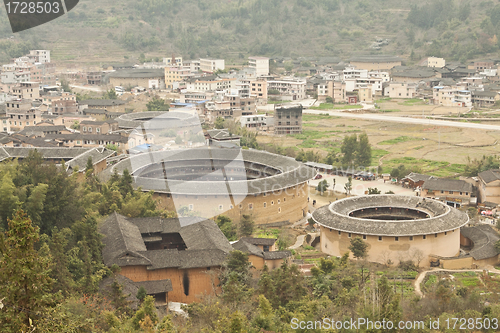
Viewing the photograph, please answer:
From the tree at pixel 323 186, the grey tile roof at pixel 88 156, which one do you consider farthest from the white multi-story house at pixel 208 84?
the tree at pixel 323 186

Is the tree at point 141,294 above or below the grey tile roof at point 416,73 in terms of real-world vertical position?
below

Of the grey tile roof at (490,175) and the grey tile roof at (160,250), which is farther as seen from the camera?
the grey tile roof at (490,175)

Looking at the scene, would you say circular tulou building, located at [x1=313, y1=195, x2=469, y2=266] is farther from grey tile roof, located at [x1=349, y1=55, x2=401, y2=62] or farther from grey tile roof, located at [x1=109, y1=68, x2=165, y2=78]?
grey tile roof, located at [x1=349, y1=55, x2=401, y2=62]

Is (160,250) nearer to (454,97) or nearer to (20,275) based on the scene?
(20,275)

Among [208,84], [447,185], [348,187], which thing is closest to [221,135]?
[348,187]

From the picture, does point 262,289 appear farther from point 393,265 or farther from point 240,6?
point 240,6

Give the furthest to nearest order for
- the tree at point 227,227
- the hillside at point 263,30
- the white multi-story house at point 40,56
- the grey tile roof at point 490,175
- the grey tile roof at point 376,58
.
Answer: the hillside at point 263,30 → the grey tile roof at point 376,58 → the white multi-story house at point 40,56 → the grey tile roof at point 490,175 → the tree at point 227,227

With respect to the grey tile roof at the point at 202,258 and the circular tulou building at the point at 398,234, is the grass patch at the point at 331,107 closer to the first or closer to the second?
the circular tulou building at the point at 398,234

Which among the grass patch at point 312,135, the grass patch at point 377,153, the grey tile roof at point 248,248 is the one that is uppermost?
the grass patch at point 312,135
